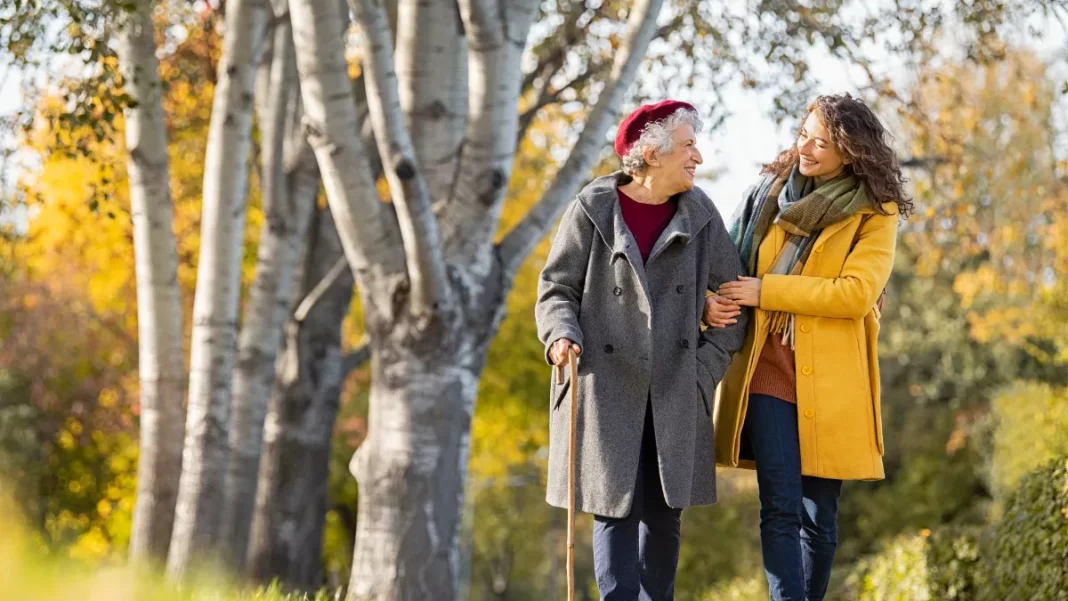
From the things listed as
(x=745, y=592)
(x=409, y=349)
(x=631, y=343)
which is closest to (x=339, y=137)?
(x=409, y=349)

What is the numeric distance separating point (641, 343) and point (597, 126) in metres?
4.00

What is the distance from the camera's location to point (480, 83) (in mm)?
7715

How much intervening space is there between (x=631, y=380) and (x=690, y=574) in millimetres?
17736

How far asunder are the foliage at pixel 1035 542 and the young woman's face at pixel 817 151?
2.35 metres

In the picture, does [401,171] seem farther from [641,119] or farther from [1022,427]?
[1022,427]

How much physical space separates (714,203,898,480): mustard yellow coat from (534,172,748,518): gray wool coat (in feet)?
0.47

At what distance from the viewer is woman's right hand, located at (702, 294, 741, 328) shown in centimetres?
487

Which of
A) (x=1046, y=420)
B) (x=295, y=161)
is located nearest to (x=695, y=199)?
(x=295, y=161)

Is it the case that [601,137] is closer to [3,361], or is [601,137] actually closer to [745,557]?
[745,557]

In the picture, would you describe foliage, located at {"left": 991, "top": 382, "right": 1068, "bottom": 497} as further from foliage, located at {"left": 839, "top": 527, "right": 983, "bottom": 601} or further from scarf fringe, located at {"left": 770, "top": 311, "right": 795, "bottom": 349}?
scarf fringe, located at {"left": 770, "top": 311, "right": 795, "bottom": 349}

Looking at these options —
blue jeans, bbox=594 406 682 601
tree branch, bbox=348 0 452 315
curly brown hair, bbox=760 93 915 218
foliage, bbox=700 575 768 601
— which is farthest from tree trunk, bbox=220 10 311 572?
curly brown hair, bbox=760 93 915 218

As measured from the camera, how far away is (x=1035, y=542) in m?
6.61

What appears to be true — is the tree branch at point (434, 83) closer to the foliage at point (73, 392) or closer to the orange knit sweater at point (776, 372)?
the orange knit sweater at point (776, 372)

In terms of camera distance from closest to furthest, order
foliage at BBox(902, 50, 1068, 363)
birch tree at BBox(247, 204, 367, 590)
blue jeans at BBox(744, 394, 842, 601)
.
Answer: blue jeans at BBox(744, 394, 842, 601)
birch tree at BBox(247, 204, 367, 590)
foliage at BBox(902, 50, 1068, 363)
